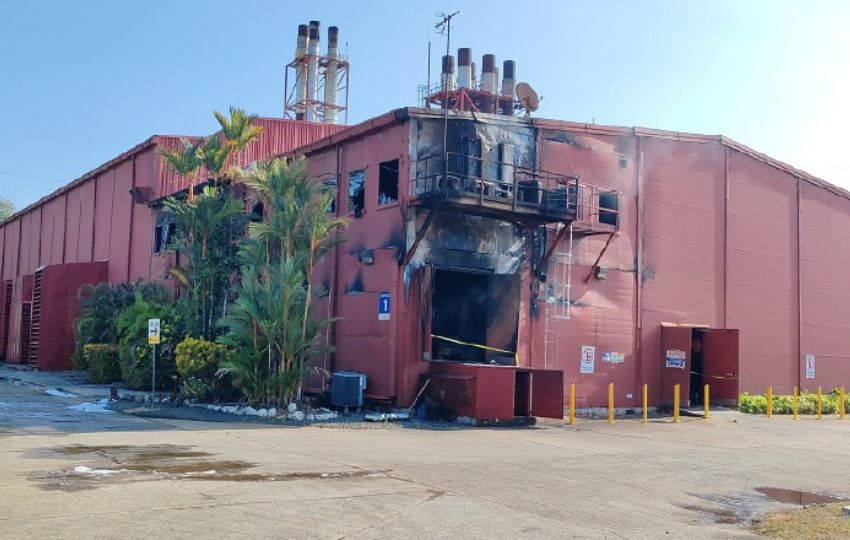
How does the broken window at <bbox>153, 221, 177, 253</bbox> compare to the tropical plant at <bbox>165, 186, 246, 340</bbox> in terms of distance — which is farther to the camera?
the broken window at <bbox>153, 221, 177, 253</bbox>

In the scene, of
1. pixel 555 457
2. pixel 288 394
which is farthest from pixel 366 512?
pixel 288 394

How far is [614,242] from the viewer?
2434 cm

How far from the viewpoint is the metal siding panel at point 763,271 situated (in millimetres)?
27469

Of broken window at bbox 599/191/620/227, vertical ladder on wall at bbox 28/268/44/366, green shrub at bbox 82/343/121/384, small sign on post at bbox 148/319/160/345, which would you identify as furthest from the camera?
vertical ladder on wall at bbox 28/268/44/366

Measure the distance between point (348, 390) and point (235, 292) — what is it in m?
4.96

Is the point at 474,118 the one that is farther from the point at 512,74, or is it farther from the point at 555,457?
the point at 512,74

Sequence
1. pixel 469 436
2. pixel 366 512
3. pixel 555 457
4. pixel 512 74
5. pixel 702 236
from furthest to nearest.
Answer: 1. pixel 512 74
2. pixel 702 236
3. pixel 469 436
4. pixel 555 457
5. pixel 366 512

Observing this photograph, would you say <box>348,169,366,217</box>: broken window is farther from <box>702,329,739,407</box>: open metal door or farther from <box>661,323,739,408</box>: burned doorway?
<box>702,329,739,407</box>: open metal door

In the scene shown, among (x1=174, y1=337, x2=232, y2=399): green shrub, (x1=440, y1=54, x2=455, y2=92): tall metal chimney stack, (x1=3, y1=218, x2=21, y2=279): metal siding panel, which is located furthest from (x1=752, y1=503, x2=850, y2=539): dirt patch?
(x1=3, y1=218, x2=21, y2=279): metal siding panel

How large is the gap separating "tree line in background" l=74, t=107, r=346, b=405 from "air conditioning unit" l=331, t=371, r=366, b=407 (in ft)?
3.14

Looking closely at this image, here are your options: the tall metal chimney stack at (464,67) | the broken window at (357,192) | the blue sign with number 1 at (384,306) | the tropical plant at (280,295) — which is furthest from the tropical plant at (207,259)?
the tall metal chimney stack at (464,67)

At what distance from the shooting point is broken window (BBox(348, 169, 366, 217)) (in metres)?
22.8

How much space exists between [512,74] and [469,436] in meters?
32.1

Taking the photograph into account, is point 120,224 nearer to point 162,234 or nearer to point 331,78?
point 162,234
